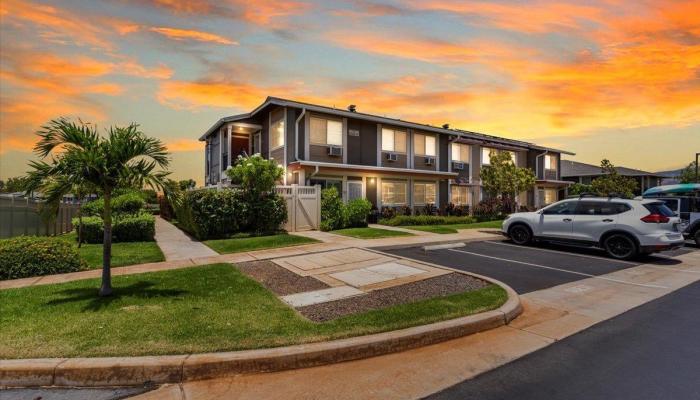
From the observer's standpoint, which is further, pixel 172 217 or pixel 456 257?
pixel 172 217

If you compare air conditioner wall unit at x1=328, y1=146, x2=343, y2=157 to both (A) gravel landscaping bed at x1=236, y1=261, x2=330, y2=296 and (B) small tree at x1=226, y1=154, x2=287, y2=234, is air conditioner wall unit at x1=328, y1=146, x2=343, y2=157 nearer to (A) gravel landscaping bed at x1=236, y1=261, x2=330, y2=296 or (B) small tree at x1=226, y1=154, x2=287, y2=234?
(B) small tree at x1=226, y1=154, x2=287, y2=234

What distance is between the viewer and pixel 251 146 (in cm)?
2458

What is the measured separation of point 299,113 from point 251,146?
6492 mm

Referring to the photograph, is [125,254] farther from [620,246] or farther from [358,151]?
[620,246]

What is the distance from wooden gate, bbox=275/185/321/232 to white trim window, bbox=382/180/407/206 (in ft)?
20.8

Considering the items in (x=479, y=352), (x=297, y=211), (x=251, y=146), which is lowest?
(x=479, y=352)

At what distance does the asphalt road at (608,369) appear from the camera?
3.49m

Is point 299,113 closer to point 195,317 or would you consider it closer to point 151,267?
point 151,267

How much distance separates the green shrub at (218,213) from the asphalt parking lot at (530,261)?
22.6ft

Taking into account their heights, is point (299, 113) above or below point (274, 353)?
above

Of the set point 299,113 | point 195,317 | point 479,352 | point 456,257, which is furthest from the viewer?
point 299,113

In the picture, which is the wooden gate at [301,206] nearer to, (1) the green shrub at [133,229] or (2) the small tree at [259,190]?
(2) the small tree at [259,190]

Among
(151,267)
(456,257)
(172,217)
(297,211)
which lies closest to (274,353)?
(151,267)

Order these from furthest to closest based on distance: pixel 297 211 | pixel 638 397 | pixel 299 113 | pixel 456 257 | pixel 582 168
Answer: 1. pixel 582 168
2. pixel 299 113
3. pixel 297 211
4. pixel 456 257
5. pixel 638 397
